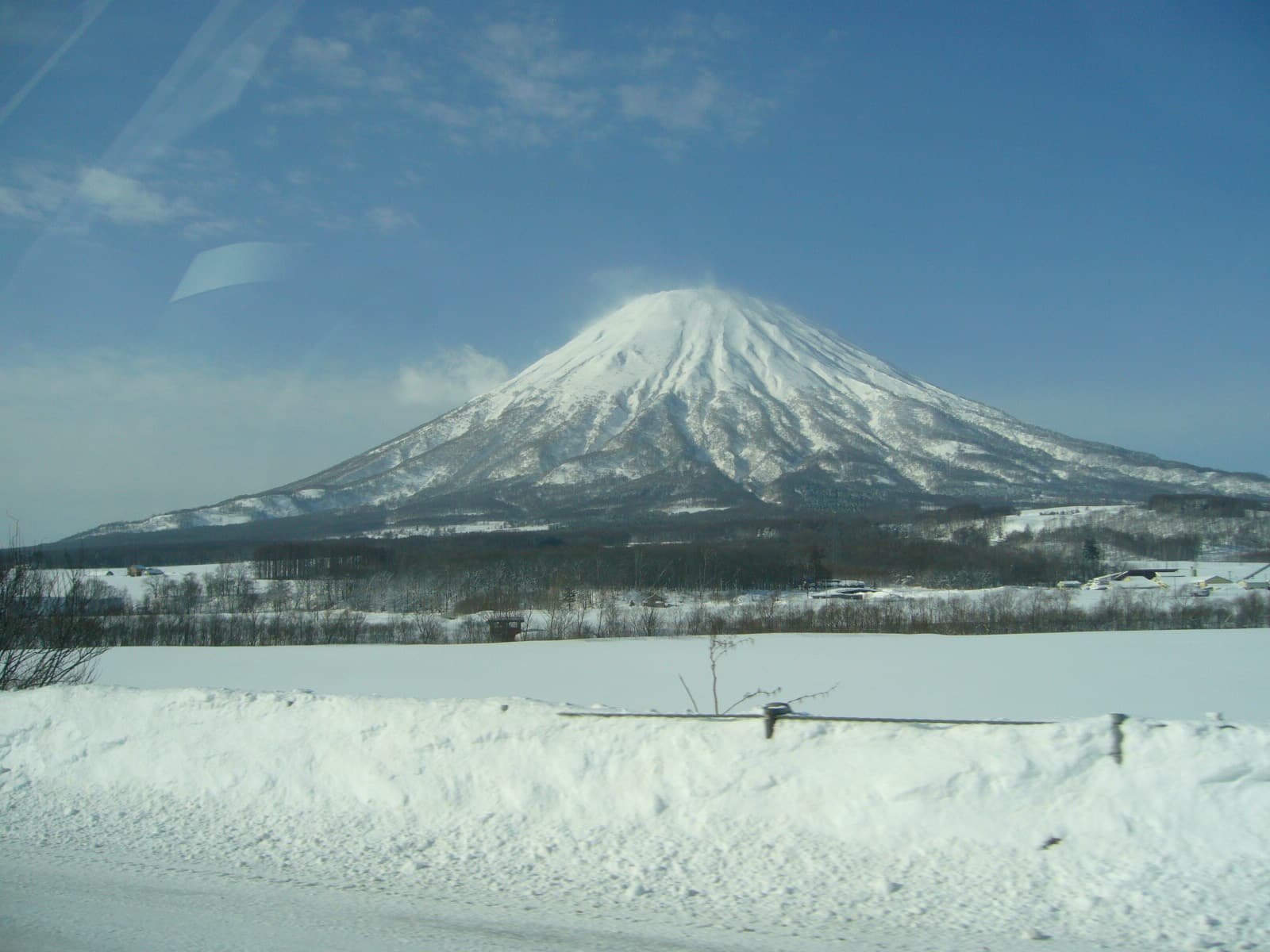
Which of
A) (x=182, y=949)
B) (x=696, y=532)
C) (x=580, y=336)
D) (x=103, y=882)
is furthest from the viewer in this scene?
(x=580, y=336)

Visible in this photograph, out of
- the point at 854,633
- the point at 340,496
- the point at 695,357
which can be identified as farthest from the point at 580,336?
the point at 854,633

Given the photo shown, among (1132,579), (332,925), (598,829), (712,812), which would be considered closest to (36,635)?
(332,925)

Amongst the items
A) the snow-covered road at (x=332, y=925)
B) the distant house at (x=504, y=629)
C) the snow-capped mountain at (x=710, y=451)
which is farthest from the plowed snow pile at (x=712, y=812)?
the snow-capped mountain at (x=710, y=451)

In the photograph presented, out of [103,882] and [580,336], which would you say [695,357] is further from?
[103,882]

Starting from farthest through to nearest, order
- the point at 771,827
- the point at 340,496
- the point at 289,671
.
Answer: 1. the point at 340,496
2. the point at 289,671
3. the point at 771,827

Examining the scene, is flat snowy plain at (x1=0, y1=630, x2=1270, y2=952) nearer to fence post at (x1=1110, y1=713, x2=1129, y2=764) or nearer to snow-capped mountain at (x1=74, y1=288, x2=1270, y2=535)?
fence post at (x1=1110, y1=713, x2=1129, y2=764)

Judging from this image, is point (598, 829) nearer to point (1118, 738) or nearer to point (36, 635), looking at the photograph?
point (1118, 738)
